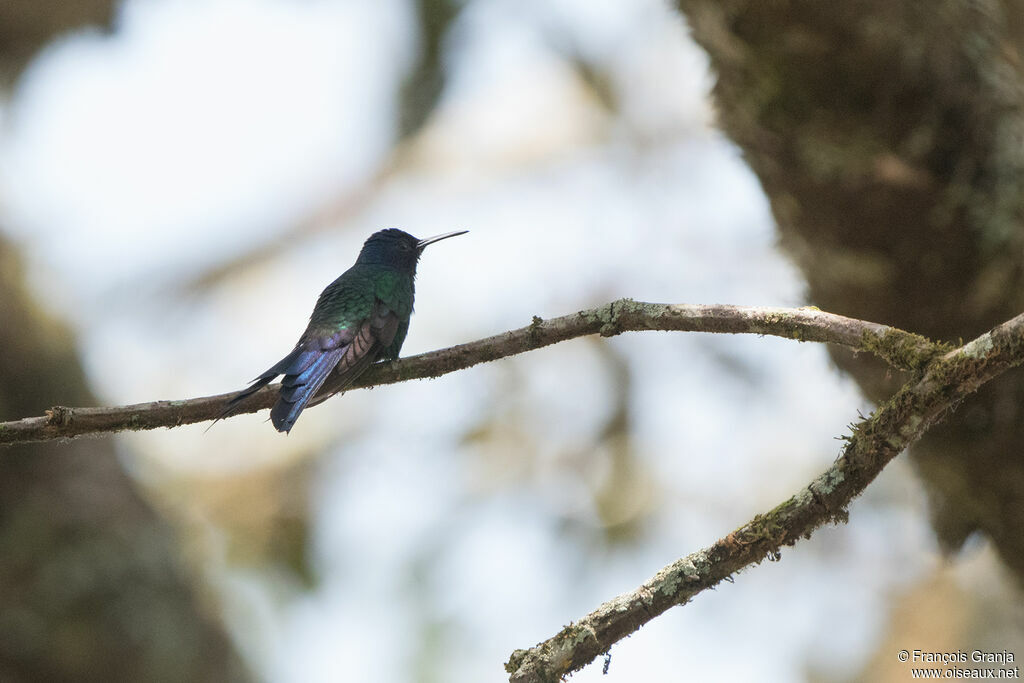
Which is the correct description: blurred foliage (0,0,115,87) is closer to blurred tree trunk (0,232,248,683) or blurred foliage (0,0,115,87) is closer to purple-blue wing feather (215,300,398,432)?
blurred tree trunk (0,232,248,683)

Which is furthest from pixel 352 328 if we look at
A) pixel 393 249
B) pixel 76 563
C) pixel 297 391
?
pixel 76 563

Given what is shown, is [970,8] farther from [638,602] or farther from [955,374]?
[638,602]

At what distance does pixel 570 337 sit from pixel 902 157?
2.24m

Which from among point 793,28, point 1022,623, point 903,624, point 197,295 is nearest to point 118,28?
point 197,295

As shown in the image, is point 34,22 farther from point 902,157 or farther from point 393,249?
point 902,157

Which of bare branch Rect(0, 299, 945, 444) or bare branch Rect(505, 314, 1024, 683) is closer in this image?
bare branch Rect(505, 314, 1024, 683)

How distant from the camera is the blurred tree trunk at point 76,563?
6.49m

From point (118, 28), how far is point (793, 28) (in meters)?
5.69

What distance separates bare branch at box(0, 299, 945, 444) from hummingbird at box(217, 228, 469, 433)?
299mm

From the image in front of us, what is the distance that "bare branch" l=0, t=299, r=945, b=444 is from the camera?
3098mm

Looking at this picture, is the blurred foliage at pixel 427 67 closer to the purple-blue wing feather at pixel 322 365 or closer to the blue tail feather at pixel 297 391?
the purple-blue wing feather at pixel 322 365

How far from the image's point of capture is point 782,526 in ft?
8.89

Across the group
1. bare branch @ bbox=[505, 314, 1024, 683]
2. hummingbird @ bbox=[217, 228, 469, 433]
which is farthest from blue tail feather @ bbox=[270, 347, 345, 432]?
bare branch @ bbox=[505, 314, 1024, 683]

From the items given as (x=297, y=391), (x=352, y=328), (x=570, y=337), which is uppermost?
(x=352, y=328)
